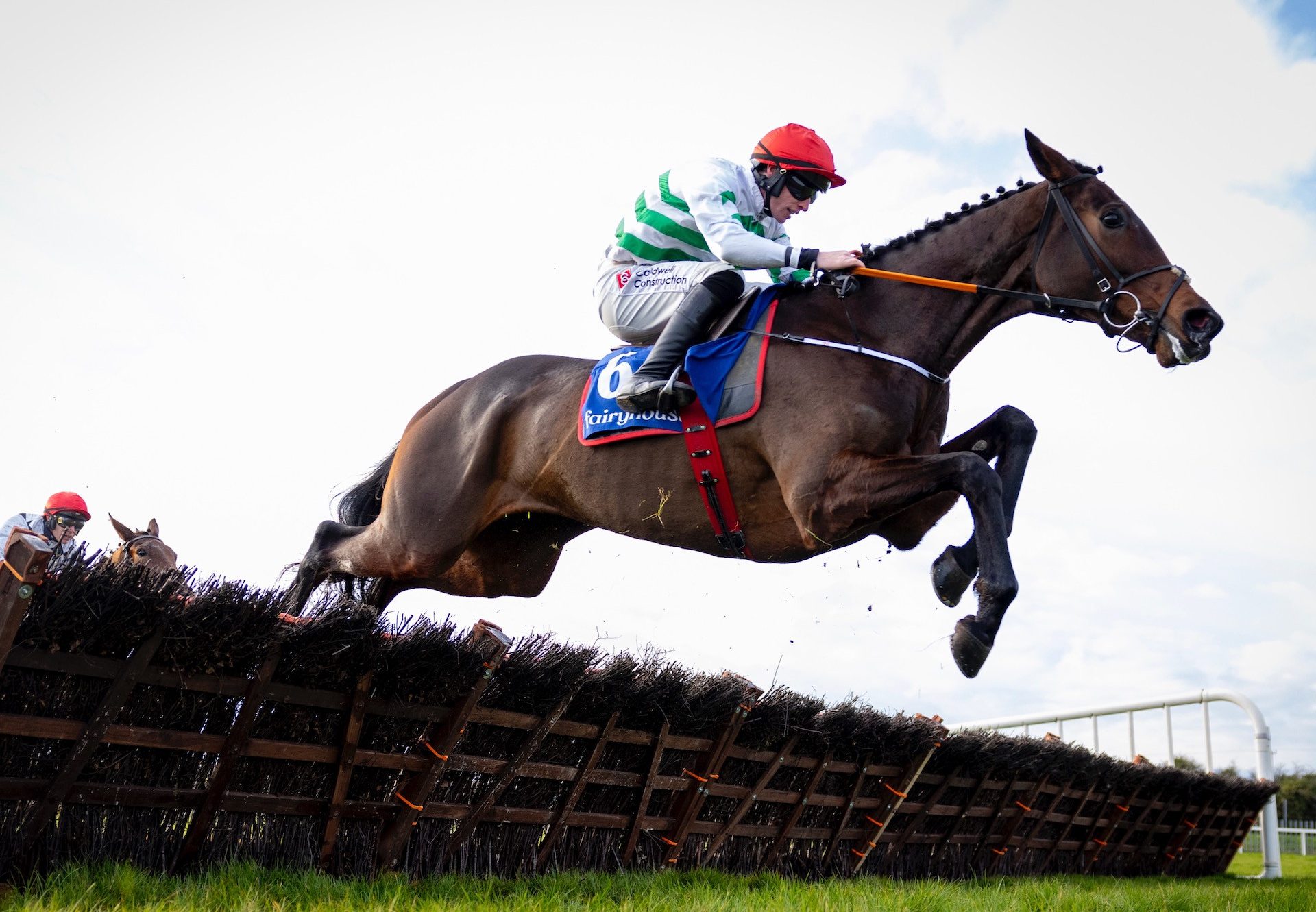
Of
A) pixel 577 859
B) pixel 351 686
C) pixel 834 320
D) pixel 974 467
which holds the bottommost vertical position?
pixel 577 859

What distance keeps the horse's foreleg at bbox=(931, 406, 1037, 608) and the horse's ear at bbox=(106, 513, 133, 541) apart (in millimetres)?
4948

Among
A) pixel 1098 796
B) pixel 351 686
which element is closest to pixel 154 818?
pixel 351 686

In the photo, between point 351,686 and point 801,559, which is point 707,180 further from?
point 351,686

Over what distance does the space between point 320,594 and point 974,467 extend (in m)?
3.47

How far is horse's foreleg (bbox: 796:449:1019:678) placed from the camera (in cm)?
364

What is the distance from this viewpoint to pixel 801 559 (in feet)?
14.6

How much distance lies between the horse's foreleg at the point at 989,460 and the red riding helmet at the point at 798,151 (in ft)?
4.21

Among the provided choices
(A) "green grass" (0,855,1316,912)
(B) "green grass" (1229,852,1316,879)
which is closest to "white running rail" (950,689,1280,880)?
(B) "green grass" (1229,852,1316,879)

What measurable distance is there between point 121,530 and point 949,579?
5095 mm

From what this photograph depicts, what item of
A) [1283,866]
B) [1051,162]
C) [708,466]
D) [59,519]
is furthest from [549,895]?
[1283,866]

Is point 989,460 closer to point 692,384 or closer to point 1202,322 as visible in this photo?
point 1202,322

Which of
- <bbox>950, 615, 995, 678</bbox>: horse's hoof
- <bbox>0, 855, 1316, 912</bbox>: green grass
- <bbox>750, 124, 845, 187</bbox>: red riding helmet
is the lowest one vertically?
<bbox>0, 855, 1316, 912</bbox>: green grass

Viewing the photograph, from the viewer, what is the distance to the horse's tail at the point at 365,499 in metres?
6.06

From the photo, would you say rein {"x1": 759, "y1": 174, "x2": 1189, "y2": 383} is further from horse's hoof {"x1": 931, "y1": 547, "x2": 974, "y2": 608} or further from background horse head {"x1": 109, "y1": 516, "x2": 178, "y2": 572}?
background horse head {"x1": 109, "y1": 516, "x2": 178, "y2": 572}
